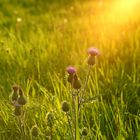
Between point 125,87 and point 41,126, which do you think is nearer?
point 41,126

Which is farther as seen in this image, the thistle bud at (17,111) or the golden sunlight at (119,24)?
the golden sunlight at (119,24)

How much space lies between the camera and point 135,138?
7.01 feet

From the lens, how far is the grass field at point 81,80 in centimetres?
218

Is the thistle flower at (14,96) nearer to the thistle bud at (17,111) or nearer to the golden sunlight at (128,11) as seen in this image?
the thistle bud at (17,111)

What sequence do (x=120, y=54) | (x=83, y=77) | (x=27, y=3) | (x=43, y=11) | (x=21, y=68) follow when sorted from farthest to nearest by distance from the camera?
(x=27, y=3) < (x=43, y=11) < (x=120, y=54) < (x=21, y=68) < (x=83, y=77)

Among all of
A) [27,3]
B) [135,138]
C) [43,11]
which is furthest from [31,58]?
[27,3]

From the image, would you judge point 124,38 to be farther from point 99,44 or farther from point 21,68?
point 21,68

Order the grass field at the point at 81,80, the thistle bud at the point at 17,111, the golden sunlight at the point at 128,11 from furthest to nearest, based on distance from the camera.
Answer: the golden sunlight at the point at 128,11 < the grass field at the point at 81,80 < the thistle bud at the point at 17,111

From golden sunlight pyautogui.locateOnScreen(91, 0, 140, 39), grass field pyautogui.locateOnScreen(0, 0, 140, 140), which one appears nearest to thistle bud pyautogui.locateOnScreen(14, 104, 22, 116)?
grass field pyautogui.locateOnScreen(0, 0, 140, 140)

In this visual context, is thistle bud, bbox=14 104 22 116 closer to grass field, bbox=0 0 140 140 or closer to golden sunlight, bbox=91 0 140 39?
grass field, bbox=0 0 140 140

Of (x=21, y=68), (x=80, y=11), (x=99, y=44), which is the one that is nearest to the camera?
(x=21, y=68)

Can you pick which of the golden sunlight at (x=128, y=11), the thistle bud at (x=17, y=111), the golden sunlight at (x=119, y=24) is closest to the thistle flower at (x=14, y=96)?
the thistle bud at (x=17, y=111)

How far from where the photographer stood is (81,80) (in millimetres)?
3047

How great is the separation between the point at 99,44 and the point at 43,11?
4282 mm
